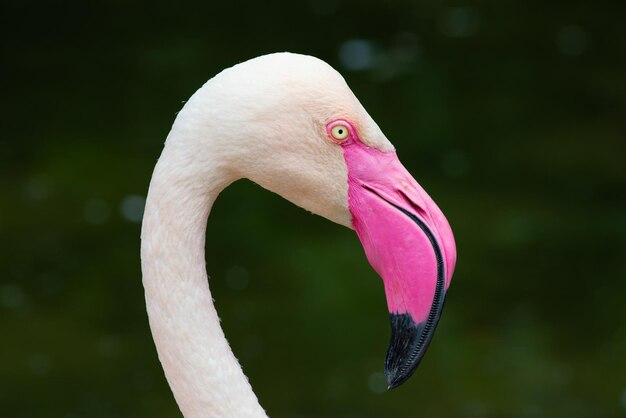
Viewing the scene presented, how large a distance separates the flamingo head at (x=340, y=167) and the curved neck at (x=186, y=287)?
0.26 feet

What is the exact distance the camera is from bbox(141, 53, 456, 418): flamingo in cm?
228

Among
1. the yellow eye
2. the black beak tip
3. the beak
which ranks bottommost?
the black beak tip

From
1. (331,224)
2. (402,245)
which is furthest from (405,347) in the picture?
(331,224)

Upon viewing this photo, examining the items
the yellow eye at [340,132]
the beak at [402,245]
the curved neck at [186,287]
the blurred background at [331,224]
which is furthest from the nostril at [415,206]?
the blurred background at [331,224]

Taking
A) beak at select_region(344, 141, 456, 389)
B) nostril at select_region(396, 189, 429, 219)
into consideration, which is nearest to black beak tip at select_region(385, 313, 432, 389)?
beak at select_region(344, 141, 456, 389)

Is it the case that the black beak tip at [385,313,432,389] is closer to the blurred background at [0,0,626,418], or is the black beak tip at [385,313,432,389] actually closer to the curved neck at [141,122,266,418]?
the curved neck at [141,122,266,418]

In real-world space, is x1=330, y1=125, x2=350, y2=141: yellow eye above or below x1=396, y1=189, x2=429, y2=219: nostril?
above

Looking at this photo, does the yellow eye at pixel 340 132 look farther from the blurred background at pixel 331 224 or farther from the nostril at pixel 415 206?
the blurred background at pixel 331 224

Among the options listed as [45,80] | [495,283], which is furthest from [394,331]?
[45,80]

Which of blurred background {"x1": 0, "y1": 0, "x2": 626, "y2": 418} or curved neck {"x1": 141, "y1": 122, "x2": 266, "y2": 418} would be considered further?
blurred background {"x1": 0, "y1": 0, "x2": 626, "y2": 418}

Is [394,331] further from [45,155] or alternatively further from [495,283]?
[45,155]

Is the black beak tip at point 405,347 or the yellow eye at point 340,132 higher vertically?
the yellow eye at point 340,132

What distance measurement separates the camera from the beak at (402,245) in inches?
92.2

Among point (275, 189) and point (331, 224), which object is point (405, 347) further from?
point (331, 224)
